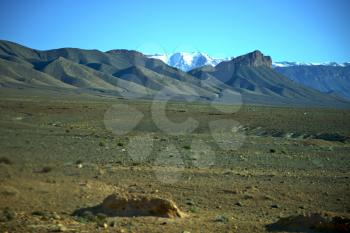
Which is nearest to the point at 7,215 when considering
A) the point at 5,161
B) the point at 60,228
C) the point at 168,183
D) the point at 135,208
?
the point at 60,228

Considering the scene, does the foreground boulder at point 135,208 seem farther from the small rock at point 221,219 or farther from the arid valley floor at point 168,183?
the small rock at point 221,219

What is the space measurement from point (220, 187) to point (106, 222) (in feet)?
22.5

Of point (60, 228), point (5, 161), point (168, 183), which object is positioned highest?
point (5, 161)

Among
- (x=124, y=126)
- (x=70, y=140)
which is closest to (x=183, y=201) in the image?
(x=70, y=140)

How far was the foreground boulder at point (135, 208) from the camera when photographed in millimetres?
12086

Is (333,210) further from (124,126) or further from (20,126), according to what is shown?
(124,126)

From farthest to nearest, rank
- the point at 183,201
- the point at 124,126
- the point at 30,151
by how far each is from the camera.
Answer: the point at 124,126, the point at 30,151, the point at 183,201

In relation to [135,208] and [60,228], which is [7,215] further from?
[135,208]

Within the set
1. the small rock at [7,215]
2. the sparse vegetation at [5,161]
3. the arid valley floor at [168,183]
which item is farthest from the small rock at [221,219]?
the sparse vegetation at [5,161]

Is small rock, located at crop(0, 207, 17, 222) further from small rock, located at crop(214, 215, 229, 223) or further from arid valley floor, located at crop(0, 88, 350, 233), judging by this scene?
small rock, located at crop(214, 215, 229, 223)

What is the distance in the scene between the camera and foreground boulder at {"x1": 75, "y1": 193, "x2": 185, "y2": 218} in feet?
39.7

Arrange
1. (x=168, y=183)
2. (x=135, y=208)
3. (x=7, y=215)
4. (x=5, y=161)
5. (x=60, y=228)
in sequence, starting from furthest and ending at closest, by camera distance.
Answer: (x=5, y=161) → (x=168, y=183) → (x=135, y=208) → (x=7, y=215) → (x=60, y=228)

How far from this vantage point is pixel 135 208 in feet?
40.1

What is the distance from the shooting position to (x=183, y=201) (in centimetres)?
1475
